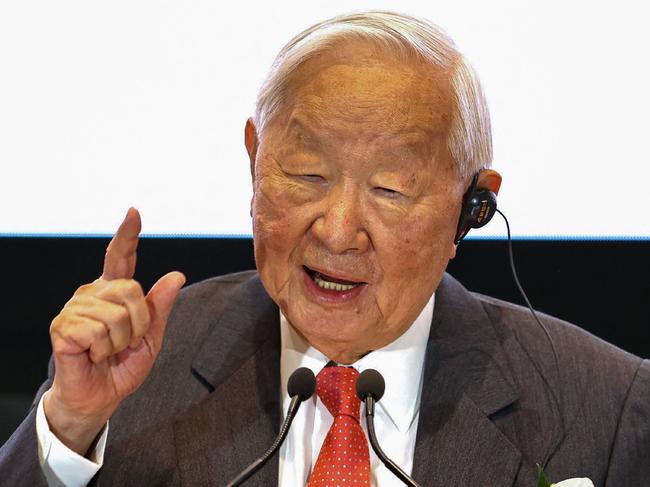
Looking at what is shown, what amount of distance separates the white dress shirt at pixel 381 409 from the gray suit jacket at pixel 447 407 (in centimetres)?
3

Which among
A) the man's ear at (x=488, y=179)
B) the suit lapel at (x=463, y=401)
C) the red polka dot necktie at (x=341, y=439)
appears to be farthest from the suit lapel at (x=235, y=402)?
the man's ear at (x=488, y=179)

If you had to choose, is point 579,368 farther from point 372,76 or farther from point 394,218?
point 372,76

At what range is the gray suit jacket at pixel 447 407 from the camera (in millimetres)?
2266

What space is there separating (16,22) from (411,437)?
1.47 m

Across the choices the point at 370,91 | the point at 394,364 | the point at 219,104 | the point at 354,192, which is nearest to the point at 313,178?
the point at 354,192

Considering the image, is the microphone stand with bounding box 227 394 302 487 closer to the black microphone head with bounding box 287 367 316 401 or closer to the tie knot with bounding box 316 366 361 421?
the black microphone head with bounding box 287 367 316 401

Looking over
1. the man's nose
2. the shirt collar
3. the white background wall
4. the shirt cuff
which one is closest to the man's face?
the man's nose

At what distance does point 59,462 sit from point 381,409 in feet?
2.15

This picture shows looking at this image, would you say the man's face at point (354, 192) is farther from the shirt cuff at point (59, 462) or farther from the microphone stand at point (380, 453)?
the shirt cuff at point (59, 462)

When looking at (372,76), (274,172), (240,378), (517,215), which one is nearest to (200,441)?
(240,378)

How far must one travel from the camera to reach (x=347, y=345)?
228 cm

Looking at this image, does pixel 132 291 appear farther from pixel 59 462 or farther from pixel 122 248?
pixel 59 462

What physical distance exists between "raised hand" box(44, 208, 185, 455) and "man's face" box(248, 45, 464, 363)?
0.28m

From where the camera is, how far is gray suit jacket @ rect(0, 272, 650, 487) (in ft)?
7.43
